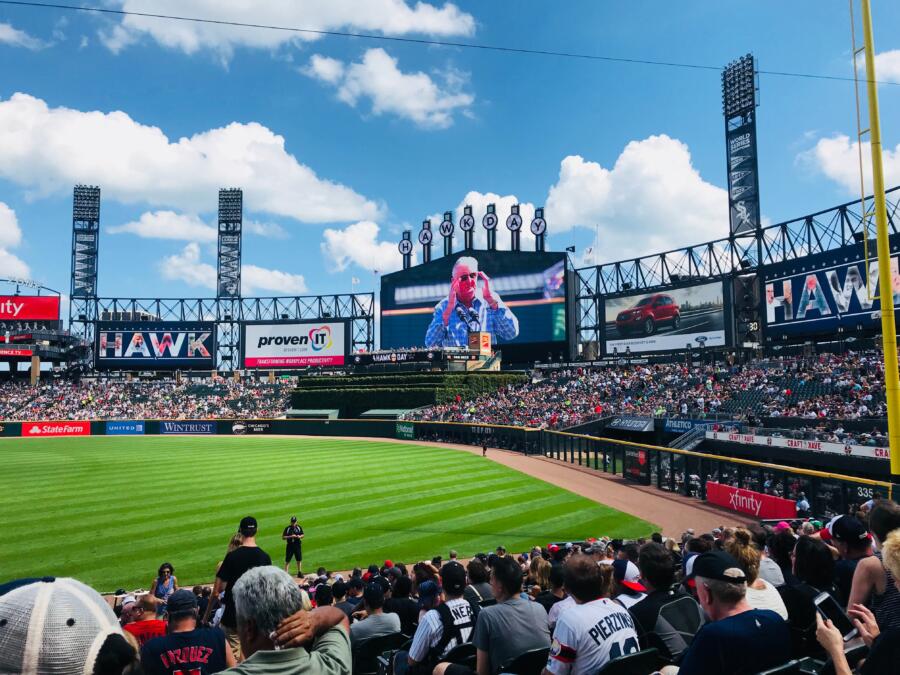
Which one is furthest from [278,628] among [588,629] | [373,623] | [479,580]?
[479,580]

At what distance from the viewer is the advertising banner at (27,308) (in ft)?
271

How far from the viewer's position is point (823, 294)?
42562 mm

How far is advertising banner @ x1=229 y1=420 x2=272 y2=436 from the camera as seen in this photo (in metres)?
60.4

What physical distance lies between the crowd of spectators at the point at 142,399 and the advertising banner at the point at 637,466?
51783 mm

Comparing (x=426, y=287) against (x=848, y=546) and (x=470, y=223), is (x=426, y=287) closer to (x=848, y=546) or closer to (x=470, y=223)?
(x=470, y=223)

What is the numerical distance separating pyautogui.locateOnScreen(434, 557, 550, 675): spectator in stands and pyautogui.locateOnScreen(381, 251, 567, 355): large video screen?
214ft

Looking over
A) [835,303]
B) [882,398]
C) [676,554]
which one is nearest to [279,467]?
[676,554]

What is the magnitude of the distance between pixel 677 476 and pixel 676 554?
56.8ft

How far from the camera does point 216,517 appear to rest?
1988 cm

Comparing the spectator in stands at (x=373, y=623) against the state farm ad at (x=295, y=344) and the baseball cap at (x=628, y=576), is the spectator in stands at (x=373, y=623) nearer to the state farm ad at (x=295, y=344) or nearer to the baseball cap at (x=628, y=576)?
the baseball cap at (x=628, y=576)

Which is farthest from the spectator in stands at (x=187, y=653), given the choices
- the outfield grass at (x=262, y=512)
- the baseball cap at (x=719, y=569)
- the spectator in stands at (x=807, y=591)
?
the outfield grass at (x=262, y=512)

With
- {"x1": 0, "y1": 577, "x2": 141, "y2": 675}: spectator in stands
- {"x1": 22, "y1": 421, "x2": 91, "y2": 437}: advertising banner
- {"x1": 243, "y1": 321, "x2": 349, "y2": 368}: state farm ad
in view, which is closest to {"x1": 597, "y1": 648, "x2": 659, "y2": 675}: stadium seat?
{"x1": 0, "y1": 577, "x2": 141, "y2": 675}: spectator in stands

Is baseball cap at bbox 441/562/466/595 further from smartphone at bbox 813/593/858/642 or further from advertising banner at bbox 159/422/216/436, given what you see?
advertising banner at bbox 159/422/216/436

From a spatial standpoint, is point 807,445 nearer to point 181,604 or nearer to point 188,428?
point 181,604
